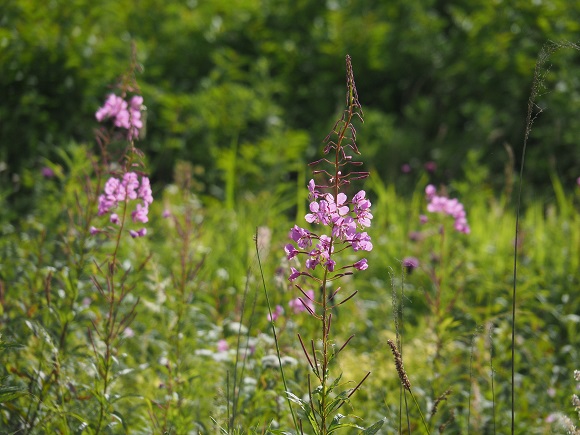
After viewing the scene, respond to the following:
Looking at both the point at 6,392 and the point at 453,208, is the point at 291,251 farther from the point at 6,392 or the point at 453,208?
the point at 453,208

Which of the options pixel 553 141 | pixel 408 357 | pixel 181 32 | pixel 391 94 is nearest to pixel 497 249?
pixel 408 357

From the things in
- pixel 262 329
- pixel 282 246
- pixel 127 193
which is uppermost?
pixel 282 246

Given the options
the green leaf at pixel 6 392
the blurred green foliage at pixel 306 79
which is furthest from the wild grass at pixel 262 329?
the blurred green foliage at pixel 306 79

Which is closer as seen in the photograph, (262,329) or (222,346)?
(222,346)

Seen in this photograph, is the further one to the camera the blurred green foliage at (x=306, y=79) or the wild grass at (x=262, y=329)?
the blurred green foliage at (x=306, y=79)

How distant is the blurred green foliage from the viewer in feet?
20.0

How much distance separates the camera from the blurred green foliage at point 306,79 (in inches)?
240

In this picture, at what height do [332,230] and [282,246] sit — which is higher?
[282,246]

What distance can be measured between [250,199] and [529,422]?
2.54m

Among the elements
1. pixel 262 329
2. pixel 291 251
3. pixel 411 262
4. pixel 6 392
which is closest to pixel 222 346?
pixel 262 329

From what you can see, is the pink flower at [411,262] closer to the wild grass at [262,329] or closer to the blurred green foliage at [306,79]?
the wild grass at [262,329]

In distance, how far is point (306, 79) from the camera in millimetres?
7617

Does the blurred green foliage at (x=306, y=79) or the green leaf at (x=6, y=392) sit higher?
the blurred green foliage at (x=306, y=79)

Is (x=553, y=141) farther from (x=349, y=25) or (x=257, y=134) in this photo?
(x=257, y=134)
